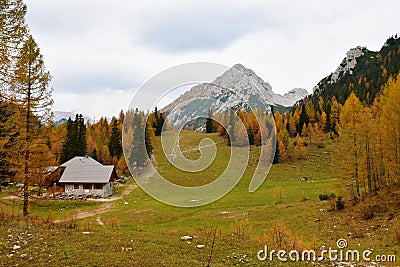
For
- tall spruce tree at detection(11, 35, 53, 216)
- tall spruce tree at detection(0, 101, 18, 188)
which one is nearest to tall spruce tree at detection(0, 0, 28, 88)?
tall spruce tree at detection(0, 101, 18, 188)

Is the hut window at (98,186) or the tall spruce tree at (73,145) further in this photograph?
the tall spruce tree at (73,145)

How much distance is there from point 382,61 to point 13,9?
192396 mm

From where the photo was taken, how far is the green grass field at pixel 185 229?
8.67 m

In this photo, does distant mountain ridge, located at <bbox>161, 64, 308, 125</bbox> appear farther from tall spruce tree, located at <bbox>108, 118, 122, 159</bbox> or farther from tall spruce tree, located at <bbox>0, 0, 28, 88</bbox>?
tall spruce tree, located at <bbox>108, 118, 122, 159</bbox>

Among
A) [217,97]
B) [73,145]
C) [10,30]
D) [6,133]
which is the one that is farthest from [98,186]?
[217,97]

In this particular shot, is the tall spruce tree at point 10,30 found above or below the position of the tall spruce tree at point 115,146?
above

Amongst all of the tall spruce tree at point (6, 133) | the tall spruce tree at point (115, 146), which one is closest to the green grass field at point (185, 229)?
the tall spruce tree at point (6, 133)

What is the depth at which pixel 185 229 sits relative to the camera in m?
22.4

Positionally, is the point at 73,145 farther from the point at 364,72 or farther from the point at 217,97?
the point at 364,72

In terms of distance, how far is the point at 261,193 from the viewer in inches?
1766

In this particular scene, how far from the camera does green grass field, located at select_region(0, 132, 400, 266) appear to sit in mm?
8672

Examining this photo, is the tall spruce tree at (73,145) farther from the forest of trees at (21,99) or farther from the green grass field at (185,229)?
the forest of trees at (21,99)

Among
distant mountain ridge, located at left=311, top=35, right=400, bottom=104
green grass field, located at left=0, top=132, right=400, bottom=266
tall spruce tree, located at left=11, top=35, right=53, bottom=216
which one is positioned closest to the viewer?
green grass field, located at left=0, top=132, right=400, bottom=266

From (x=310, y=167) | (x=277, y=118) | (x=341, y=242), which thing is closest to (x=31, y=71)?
(x=341, y=242)
